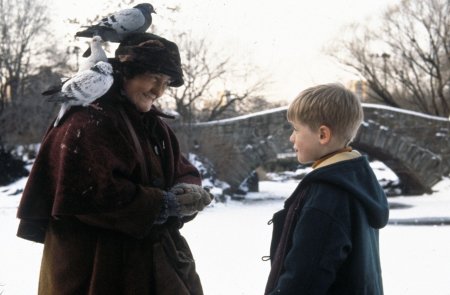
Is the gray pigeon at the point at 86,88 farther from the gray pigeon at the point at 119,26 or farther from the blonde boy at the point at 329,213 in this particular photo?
the blonde boy at the point at 329,213

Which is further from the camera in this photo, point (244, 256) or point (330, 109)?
point (244, 256)

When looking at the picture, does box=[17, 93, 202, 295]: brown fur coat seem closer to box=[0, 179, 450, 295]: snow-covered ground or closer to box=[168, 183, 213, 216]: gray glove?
box=[168, 183, 213, 216]: gray glove

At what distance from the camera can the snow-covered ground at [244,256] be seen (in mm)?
4359

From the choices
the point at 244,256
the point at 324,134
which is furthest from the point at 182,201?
the point at 244,256

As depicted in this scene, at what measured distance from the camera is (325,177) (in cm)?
149

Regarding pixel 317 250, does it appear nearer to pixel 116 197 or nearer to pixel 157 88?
pixel 116 197

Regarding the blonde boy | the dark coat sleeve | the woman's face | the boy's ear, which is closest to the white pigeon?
the woman's face

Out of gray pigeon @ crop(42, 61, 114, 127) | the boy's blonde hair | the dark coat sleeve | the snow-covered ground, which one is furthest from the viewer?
the snow-covered ground

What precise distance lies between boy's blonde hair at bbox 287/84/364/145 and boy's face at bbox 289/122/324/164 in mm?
18

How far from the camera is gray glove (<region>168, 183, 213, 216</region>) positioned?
182 centimetres

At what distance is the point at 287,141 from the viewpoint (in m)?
13.1

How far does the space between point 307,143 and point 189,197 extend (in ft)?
1.58

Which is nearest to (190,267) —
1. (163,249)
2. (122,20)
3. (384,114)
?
(163,249)

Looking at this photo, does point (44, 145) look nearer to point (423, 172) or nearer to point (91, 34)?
point (91, 34)
